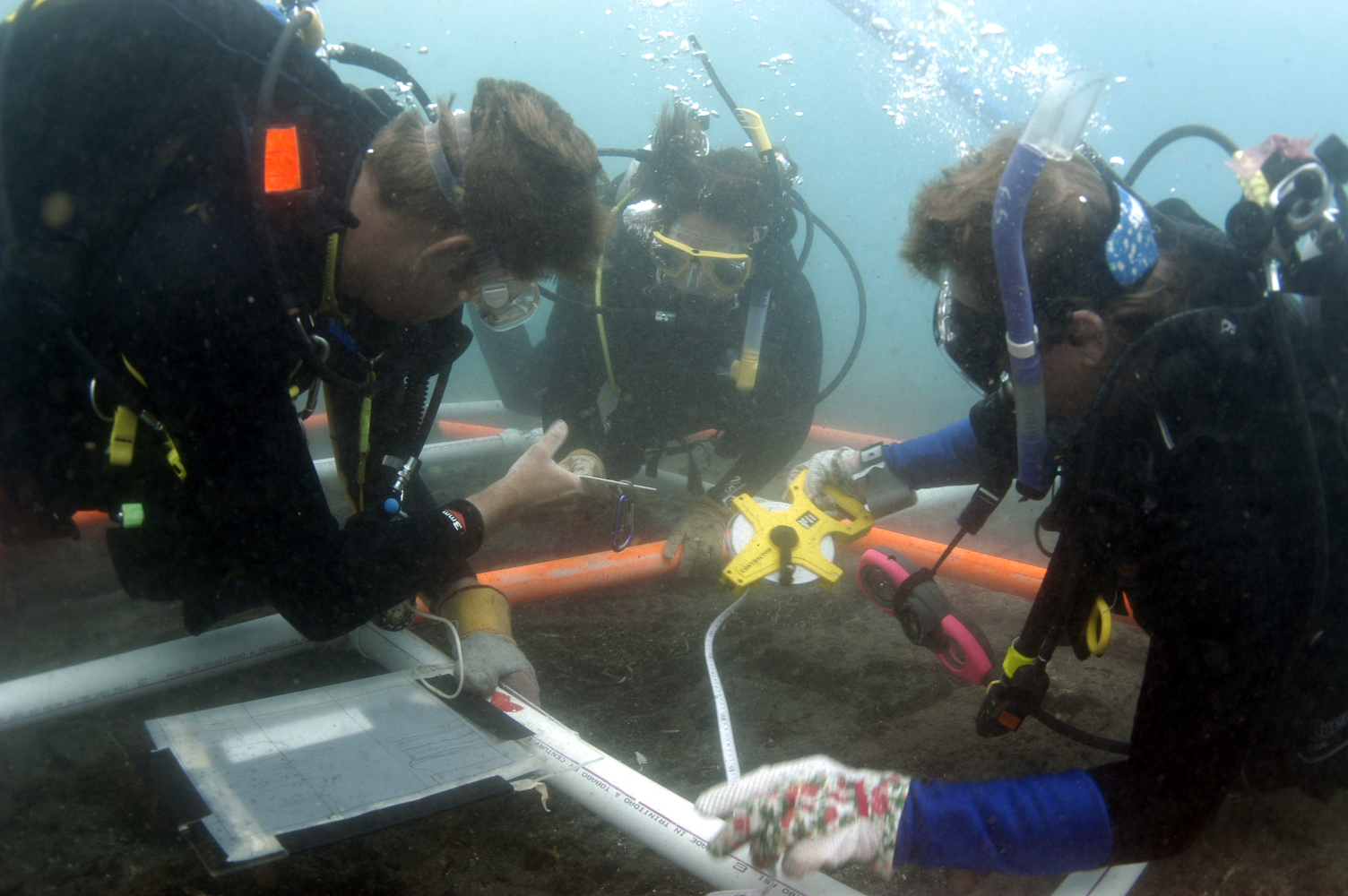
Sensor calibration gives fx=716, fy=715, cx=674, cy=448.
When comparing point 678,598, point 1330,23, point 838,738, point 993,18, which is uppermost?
point 1330,23

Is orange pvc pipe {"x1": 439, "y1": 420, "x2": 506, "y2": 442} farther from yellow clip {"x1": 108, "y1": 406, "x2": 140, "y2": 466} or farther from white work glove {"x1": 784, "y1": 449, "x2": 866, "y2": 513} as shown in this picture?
yellow clip {"x1": 108, "y1": 406, "x2": 140, "y2": 466}

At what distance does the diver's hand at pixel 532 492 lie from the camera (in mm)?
2043

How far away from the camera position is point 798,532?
2344 millimetres

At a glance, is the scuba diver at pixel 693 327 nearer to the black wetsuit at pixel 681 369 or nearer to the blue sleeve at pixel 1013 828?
the black wetsuit at pixel 681 369

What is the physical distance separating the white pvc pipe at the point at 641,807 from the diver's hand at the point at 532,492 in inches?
20.2

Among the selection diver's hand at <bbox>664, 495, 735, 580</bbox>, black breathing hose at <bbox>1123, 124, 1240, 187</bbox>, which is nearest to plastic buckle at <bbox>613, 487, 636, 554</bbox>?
diver's hand at <bbox>664, 495, 735, 580</bbox>

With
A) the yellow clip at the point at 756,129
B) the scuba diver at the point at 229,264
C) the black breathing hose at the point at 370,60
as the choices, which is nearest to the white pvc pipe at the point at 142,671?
the scuba diver at the point at 229,264

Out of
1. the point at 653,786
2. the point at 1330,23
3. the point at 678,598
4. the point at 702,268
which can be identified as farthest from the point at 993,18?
the point at 653,786

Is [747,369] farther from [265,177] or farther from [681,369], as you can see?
[265,177]

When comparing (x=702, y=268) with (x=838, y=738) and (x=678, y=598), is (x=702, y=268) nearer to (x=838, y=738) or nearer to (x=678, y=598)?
(x=678, y=598)

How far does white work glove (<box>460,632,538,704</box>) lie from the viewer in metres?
1.97

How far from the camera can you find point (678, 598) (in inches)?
121

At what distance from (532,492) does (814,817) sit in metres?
1.22

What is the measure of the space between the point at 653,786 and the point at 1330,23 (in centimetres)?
3431
